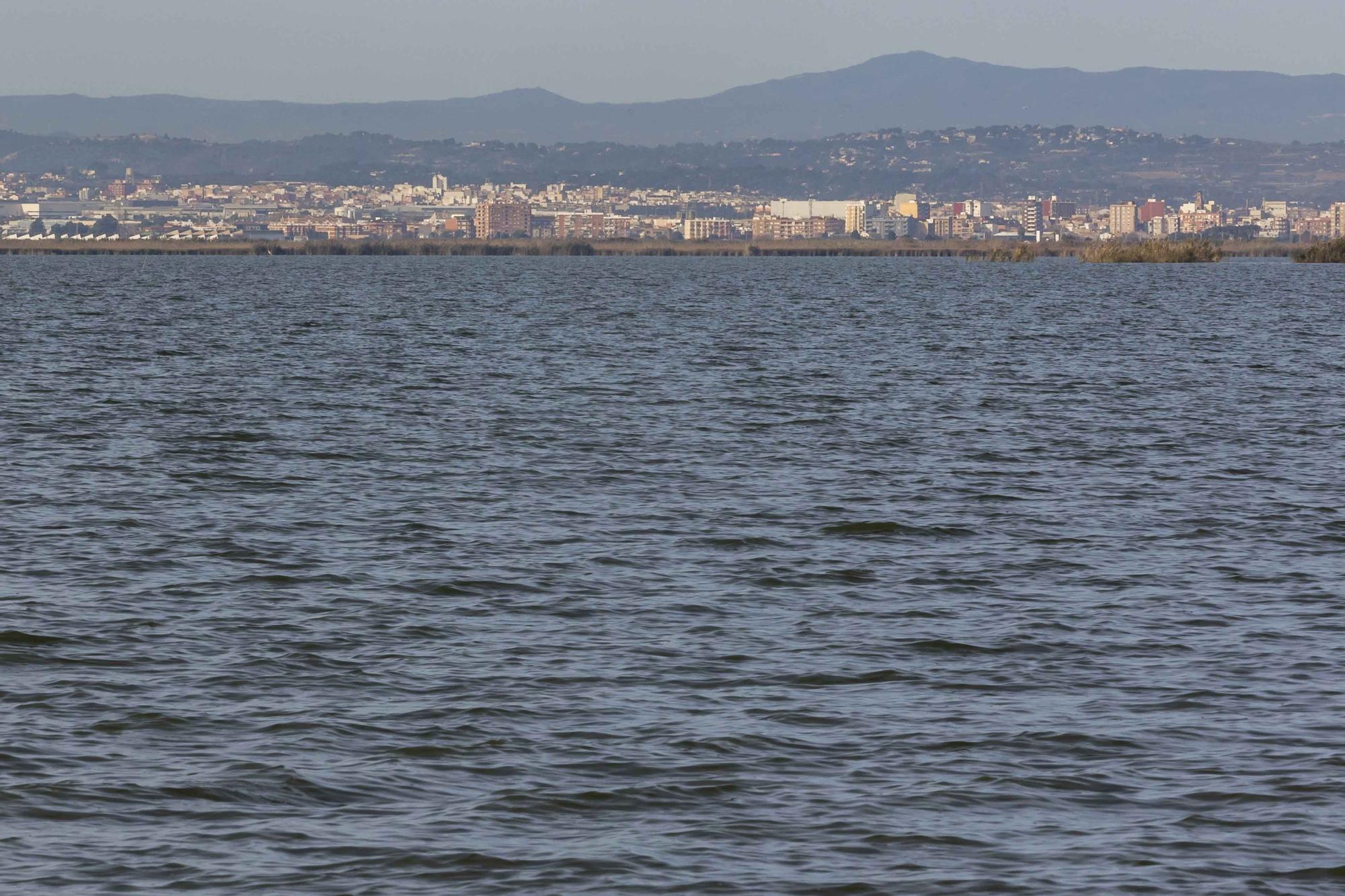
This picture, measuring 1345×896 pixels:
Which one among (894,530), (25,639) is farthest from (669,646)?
(894,530)

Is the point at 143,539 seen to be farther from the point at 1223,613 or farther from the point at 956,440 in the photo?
the point at 956,440

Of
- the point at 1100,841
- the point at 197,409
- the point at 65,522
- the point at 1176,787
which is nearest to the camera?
the point at 1100,841

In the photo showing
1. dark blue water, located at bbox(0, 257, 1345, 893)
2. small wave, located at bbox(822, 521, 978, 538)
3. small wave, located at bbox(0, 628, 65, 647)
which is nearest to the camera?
dark blue water, located at bbox(0, 257, 1345, 893)

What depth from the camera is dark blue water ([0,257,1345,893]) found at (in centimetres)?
1383

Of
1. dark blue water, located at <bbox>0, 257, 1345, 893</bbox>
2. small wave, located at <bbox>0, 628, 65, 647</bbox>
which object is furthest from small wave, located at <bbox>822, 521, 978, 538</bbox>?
small wave, located at <bbox>0, 628, 65, 647</bbox>

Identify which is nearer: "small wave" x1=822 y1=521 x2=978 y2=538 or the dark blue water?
the dark blue water

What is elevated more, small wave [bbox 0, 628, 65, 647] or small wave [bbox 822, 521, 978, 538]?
small wave [bbox 822, 521, 978, 538]

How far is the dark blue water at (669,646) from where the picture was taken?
13828 millimetres

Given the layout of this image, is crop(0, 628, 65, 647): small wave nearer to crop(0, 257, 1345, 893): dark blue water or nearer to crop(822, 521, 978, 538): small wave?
crop(0, 257, 1345, 893): dark blue water

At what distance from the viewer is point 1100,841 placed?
13898 mm

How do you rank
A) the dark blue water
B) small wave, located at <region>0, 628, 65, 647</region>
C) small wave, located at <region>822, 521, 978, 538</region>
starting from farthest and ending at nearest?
small wave, located at <region>822, 521, 978, 538</region> → small wave, located at <region>0, 628, 65, 647</region> → the dark blue water

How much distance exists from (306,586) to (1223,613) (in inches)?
439

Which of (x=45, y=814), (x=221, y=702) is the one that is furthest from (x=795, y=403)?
(x=45, y=814)

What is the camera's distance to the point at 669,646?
2020cm
